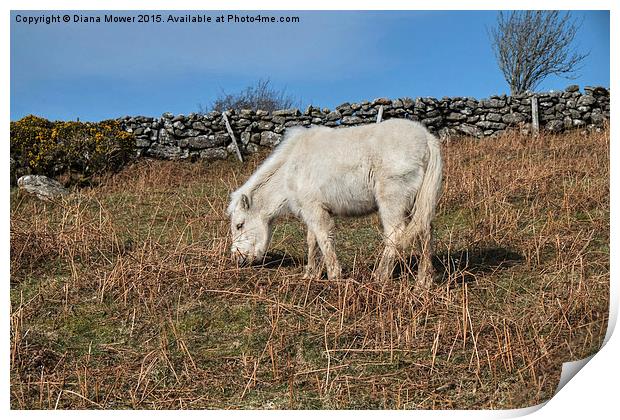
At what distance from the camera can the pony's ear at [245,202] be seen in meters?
7.05

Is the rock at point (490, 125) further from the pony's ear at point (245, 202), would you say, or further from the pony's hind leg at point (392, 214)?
the pony's hind leg at point (392, 214)

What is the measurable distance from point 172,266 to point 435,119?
13117mm

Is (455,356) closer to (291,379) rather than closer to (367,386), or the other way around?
(367,386)

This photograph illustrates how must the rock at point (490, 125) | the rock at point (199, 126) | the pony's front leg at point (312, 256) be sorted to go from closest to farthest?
1. the pony's front leg at point (312, 256)
2. the rock at point (199, 126)
3. the rock at point (490, 125)

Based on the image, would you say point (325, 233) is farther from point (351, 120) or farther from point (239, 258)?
point (351, 120)

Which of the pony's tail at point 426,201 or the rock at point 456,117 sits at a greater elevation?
the rock at point 456,117

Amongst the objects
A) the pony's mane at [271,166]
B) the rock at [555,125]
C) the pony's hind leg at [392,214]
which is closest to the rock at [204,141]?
the rock at [555,125]

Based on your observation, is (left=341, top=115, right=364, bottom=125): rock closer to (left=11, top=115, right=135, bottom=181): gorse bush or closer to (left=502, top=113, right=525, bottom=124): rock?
(left=502, top=113, right=525, bottom=124): rock

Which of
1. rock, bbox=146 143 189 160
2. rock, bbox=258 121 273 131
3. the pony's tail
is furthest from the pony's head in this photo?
rock, bbox=258 121 273 131

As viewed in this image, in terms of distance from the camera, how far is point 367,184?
20.7 ft

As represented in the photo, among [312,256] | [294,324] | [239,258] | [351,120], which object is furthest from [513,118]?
[294,324]

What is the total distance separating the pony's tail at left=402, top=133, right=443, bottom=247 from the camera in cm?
615

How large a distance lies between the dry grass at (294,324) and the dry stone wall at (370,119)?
9093 mm

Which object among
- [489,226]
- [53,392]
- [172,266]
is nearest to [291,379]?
[53,392]
